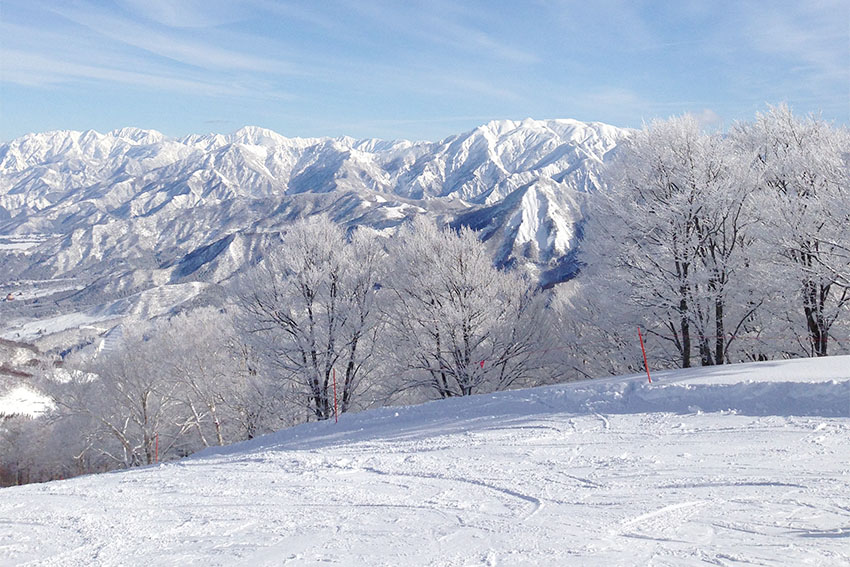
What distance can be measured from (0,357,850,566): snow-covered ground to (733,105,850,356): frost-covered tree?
6.80 m

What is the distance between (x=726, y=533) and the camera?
6.39 meters

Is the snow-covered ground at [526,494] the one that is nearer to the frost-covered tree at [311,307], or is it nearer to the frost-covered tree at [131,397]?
the frost-covered tree at [311,307]

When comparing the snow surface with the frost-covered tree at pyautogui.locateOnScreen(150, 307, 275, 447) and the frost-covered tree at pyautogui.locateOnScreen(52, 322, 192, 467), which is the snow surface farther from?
the frost-covered tree at pyautogui.locateOnScreen(150, 307, 275, 447)

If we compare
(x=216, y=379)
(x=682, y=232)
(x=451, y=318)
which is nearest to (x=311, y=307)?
(x=451, y=318)

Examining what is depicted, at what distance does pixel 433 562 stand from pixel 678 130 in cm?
1815

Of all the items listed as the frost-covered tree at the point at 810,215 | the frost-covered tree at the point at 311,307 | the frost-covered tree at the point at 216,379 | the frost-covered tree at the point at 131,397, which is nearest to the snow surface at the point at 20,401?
the frost-covered tree at the point at 131,397

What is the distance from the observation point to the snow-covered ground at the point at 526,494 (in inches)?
253

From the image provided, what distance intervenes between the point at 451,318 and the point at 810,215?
1363 centimetres

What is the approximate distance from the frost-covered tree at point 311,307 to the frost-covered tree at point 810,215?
663 inches

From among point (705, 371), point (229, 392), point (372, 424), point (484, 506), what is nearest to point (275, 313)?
point (372, 424)

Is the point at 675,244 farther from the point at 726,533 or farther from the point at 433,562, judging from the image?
the point at 433,562

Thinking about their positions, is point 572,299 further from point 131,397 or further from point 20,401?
point 20,401

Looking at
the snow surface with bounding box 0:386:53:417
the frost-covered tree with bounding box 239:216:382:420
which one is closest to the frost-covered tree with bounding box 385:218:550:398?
the frost-covered tree with bounding box 239:216:382:420

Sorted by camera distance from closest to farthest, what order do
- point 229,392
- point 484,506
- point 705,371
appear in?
point 484,506 < point 705,371 < point 229,392
